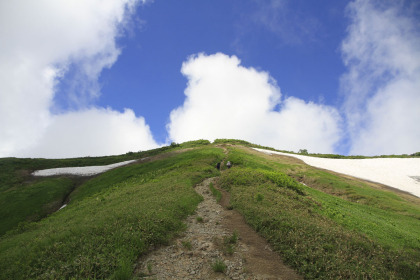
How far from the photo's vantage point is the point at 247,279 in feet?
34.1

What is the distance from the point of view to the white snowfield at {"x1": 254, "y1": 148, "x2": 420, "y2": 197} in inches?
1943

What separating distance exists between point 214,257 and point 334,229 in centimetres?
908

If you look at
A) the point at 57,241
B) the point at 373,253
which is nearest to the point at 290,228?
the point at 373,253

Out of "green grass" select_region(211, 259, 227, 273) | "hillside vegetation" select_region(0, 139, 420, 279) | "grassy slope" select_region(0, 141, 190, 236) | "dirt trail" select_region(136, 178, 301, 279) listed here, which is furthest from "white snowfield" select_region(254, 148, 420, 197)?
"grassy slope" select_region(0, 141, 190, 236)

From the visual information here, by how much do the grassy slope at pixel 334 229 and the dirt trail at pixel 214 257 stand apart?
96 cm

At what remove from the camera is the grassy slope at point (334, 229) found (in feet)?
37.1

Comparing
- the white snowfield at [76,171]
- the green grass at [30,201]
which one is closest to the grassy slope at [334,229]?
the green grass at [30,201]

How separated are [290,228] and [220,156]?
43.4 metres

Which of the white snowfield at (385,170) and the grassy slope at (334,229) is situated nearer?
the grassy slope at (334,229)

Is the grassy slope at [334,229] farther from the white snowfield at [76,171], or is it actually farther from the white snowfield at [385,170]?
the white snowfield at [76,171]

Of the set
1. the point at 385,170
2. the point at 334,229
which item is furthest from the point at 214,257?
the point at 385,170

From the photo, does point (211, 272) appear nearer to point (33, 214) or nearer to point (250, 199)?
point (250, 199)

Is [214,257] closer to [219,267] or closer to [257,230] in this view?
[219,267]

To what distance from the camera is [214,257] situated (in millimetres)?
12508
